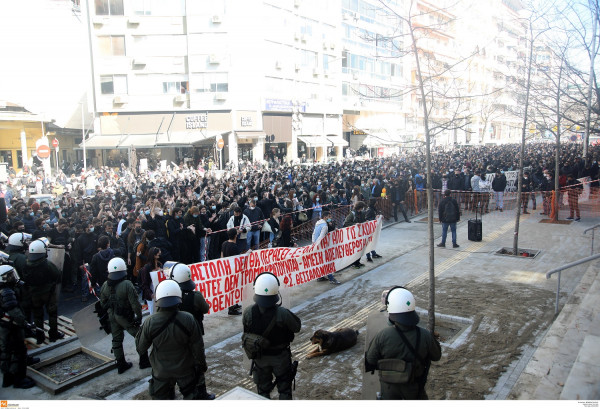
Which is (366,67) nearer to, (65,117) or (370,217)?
(65,117)

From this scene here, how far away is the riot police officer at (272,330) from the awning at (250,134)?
36.3m

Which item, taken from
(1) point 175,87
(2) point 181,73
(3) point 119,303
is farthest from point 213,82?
(3) point 119,303

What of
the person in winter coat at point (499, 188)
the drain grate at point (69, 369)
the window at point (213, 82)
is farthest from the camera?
the window at point (213, 82)

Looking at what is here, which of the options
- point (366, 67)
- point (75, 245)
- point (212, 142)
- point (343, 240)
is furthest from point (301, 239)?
point (366, 67)

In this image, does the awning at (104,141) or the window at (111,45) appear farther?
the window at (111,45)

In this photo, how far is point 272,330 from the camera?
15.8ft

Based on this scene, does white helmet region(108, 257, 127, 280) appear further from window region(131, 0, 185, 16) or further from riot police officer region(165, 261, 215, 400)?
window region(131, 0, 185, 16)

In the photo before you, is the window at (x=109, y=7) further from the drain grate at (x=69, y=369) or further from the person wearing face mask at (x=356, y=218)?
the drain grate at (x=69, y=369)

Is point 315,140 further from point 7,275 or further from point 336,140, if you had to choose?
point 7,275

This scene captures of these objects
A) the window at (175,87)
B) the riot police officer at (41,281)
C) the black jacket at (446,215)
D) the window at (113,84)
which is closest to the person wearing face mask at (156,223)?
the riot police officer at (41,281)

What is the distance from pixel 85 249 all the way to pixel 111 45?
114 feet

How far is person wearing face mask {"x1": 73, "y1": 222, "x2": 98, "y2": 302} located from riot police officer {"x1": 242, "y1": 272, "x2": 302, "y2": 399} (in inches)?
251

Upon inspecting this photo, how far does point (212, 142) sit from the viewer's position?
41312mm

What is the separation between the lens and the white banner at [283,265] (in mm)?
7984
